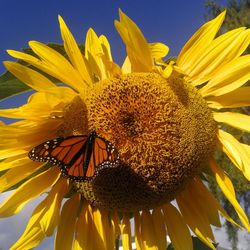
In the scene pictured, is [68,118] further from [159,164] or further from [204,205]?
[204,205]

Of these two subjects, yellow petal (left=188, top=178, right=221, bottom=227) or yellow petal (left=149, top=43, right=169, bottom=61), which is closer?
yellow petal (left=149, top=43, right=169, bottom=61)

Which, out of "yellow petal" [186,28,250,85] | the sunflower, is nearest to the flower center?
the sunflower

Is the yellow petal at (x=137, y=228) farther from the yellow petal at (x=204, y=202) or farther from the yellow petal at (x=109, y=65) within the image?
the yellow petal at (x=109, y=65)

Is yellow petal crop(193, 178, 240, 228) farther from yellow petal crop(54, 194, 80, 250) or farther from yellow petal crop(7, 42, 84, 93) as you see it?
yellow petal crop(7, 42, 84, 93)

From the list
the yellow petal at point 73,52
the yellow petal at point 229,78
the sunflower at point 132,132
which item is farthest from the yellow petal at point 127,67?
the yellow petal at point 229,78

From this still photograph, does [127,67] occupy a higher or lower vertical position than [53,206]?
higher

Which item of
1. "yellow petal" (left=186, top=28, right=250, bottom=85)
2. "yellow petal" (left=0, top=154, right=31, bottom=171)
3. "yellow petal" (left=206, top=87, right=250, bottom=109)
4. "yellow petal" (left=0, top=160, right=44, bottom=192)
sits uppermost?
"yellow petal" (left=186, top=28, right=250, bottom=85)

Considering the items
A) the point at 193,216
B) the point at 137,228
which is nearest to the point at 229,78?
the point at 193,216

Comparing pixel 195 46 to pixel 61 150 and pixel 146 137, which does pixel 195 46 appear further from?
pixel 61 150
